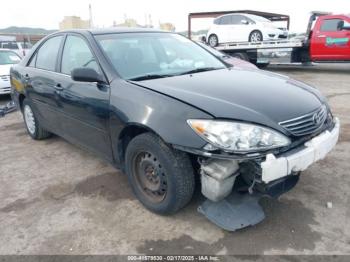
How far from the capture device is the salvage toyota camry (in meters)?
2.24

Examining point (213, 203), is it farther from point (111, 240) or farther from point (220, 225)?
point (111, 240)

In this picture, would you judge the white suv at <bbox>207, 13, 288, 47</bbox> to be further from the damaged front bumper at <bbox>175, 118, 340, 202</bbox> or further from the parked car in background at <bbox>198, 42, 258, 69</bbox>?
the damaged front bumper at <bbox>175, 118, 340, 202</bbox>

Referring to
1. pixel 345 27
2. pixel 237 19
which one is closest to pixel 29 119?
pixel 345 27

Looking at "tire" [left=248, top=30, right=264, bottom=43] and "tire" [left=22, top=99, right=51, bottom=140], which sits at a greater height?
"tire" [left=248, top=30, right=264, bottom=43]

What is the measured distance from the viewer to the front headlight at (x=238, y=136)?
2189mm

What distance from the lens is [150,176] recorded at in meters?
2.81

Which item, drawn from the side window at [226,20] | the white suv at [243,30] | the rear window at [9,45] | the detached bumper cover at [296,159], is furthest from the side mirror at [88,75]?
the rear window at [9,45]

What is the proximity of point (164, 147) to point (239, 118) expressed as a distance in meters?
0.61

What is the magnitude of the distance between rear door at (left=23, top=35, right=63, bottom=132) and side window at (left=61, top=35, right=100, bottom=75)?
20cm

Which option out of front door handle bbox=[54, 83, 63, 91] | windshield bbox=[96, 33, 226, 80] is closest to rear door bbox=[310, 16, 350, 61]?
windshield bbox=[96, 33, 226, 80]

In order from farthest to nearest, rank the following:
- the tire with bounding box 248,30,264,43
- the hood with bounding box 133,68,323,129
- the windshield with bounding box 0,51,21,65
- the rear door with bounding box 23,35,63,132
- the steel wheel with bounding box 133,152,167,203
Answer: the tire with bounding box 248,30,264,43
the windshield with bounding box 0,51,21,65
the rear door with bounding box 23,35,63,132
the steel wheel with bounding box 133,152,167,203
the hood with bounding box 133,68,323,129

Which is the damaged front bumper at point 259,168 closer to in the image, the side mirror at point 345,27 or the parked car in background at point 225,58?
the parked car in background at point 225,58

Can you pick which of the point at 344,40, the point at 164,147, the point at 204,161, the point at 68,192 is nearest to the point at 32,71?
the point at 68,192

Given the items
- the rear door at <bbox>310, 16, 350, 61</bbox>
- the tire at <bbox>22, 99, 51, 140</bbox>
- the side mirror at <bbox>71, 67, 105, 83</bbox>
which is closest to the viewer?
the side mirror at <bbox>71, 67, 105, 83</bbox>
